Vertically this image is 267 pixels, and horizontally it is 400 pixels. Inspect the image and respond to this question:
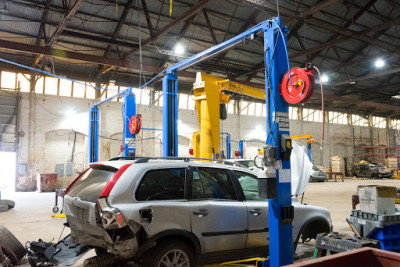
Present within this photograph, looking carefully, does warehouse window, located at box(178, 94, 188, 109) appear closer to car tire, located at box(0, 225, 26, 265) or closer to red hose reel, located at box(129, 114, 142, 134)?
red hose reel, located at box(129, 114, 142, 134)

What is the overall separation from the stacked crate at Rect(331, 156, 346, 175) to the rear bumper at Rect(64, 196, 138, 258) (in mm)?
27958

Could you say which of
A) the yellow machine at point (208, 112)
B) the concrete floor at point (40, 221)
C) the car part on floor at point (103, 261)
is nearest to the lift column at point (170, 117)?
the yellow machine at point (208, 112)

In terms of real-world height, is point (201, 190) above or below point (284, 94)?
below

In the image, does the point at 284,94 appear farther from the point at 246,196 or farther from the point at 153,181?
the point at 153,181

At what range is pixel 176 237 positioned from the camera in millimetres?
3645

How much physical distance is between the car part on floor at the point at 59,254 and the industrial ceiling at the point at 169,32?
24.3 ft

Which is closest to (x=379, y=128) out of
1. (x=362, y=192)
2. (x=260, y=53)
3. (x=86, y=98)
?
(x=260, y=53)

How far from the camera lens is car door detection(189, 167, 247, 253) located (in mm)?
3797

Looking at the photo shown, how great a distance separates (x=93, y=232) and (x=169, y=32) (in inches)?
559

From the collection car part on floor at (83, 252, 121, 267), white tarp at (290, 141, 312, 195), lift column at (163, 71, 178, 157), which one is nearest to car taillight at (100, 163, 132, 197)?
car part on floor at (83, 252, 121, 267)

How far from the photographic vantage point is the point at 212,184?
163 inches

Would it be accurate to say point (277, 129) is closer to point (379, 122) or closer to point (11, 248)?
point (11, 248)

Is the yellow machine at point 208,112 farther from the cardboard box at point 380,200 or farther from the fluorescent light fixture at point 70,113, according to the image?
the fluorescent light fixture at point 70,113

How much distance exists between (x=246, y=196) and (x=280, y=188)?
0.65 m
